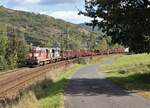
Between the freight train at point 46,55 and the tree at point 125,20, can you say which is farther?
the freight train at point 46,55

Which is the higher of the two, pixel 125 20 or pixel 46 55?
pixel 125 20

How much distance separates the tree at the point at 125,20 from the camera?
2944cm

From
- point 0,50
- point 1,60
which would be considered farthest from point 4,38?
point 1,60

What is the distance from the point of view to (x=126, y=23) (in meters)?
29.6

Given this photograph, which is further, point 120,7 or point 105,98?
point 120,7

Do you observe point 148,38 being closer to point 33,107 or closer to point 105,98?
point 105,98

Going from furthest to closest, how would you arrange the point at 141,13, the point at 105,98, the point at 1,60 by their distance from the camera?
the point at 1,60
the point at 141,13
the point at 105,98

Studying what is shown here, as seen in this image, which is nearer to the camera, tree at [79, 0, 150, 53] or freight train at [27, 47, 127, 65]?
tree at [79, 0, 150, 53]

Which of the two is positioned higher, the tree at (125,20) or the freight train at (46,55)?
the tree at (125,20)

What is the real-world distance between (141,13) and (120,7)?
1586 mm

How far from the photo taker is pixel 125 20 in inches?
1162

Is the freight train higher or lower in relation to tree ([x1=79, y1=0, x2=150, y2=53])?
lower

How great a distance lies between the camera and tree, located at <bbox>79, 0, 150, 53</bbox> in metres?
29.4

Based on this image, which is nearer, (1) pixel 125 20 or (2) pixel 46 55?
(1) pixel 125 20
